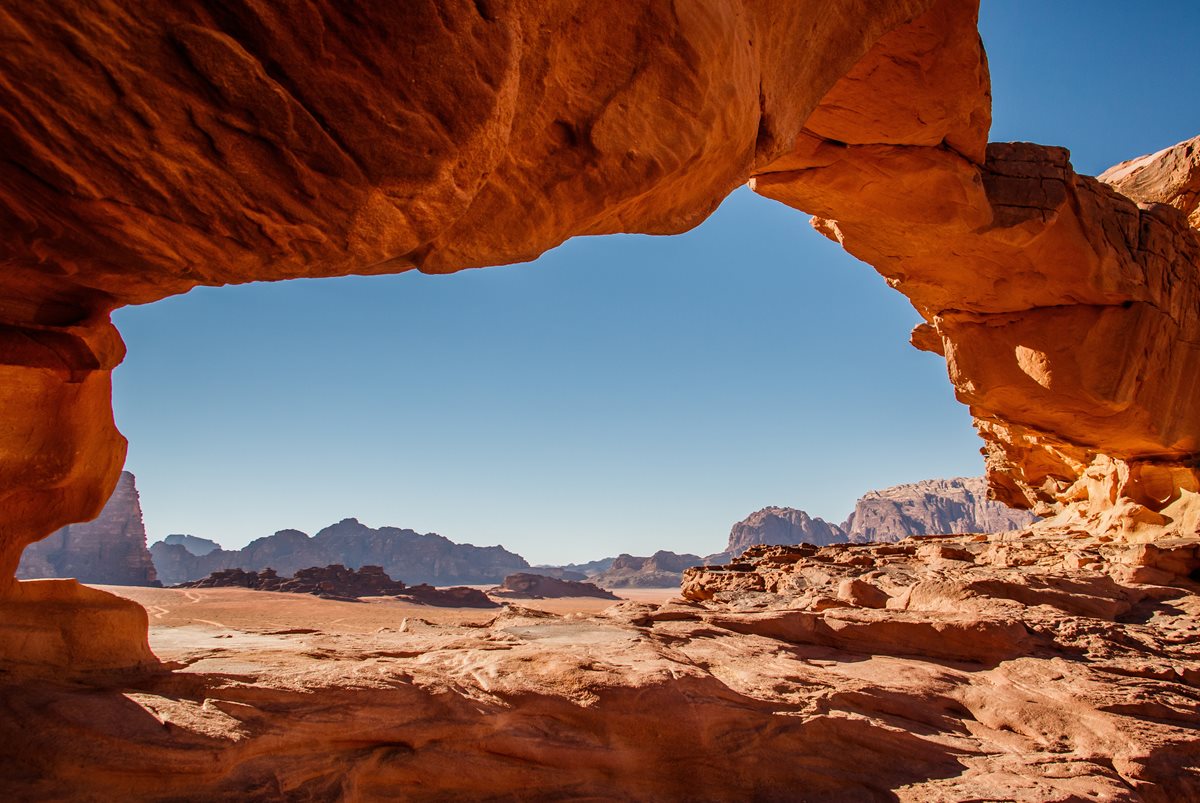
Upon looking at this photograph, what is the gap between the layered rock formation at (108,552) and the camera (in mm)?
66062

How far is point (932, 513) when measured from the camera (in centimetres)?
10369

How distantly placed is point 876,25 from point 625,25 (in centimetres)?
342

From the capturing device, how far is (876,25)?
19.7ft

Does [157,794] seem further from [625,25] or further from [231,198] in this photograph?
[625,25]

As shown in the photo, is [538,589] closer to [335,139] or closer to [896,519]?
[335,139]

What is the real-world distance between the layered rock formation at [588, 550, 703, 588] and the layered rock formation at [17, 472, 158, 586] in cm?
5000

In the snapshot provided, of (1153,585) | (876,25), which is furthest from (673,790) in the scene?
(1153,585)

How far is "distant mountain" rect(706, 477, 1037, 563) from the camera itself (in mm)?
98500

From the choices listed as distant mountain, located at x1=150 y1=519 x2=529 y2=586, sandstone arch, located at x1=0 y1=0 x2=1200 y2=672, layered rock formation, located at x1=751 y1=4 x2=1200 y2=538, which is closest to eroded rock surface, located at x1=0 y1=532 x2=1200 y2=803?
sandstone arch, located at x1=0 y1=0 x2=1200 y2=672

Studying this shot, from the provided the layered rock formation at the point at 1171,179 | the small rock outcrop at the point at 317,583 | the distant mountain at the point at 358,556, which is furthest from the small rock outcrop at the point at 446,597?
the distant mountain at the point at 358,556

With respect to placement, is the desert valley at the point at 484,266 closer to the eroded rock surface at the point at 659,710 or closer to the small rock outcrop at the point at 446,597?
the eroded rock surface at the point at 659,710

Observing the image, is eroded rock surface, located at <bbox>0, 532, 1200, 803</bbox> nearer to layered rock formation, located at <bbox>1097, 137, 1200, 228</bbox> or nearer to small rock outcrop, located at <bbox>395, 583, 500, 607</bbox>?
layered rock formation, located at <bbox>1097, 137, 1200, 228</bbox>

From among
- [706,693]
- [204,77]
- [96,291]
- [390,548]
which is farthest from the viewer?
Answer: [390,548]

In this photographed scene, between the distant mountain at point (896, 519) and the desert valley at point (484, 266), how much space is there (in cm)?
9650
